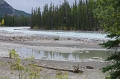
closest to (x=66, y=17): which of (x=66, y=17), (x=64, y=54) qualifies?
(x=66, y=17)

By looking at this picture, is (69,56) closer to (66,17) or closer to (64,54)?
(64,54)

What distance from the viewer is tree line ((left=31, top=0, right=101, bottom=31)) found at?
313ft

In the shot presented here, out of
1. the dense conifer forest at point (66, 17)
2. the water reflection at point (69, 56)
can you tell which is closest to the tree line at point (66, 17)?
the dense conifer forest at point (66, 17)

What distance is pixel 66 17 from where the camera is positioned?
350 ft

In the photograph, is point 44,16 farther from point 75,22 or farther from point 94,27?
point 94,27

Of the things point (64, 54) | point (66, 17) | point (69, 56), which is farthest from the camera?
point (66, 17)

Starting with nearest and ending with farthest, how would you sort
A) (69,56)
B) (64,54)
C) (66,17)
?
(69,56), (64,54), (66,17)

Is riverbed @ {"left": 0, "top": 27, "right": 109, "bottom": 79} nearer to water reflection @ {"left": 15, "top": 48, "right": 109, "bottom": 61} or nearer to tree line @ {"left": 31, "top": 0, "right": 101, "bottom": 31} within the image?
water reflection @ {"left": 15, "top": 48, "right": 109, "bottom": 61}

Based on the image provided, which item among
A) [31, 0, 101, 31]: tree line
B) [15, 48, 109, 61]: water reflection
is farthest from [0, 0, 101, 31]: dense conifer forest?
[15, 48, 109, 61]: water reflection

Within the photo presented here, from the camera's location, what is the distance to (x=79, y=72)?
40.9 ft

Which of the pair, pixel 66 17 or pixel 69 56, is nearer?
pixel 69 56

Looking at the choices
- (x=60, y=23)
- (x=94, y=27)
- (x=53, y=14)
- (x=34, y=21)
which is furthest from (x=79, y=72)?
(x=34, y=21)

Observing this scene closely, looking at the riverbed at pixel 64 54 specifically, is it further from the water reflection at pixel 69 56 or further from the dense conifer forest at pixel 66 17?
the dense conifer forest at pixel 66 17

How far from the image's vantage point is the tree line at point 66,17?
95.4 metres
